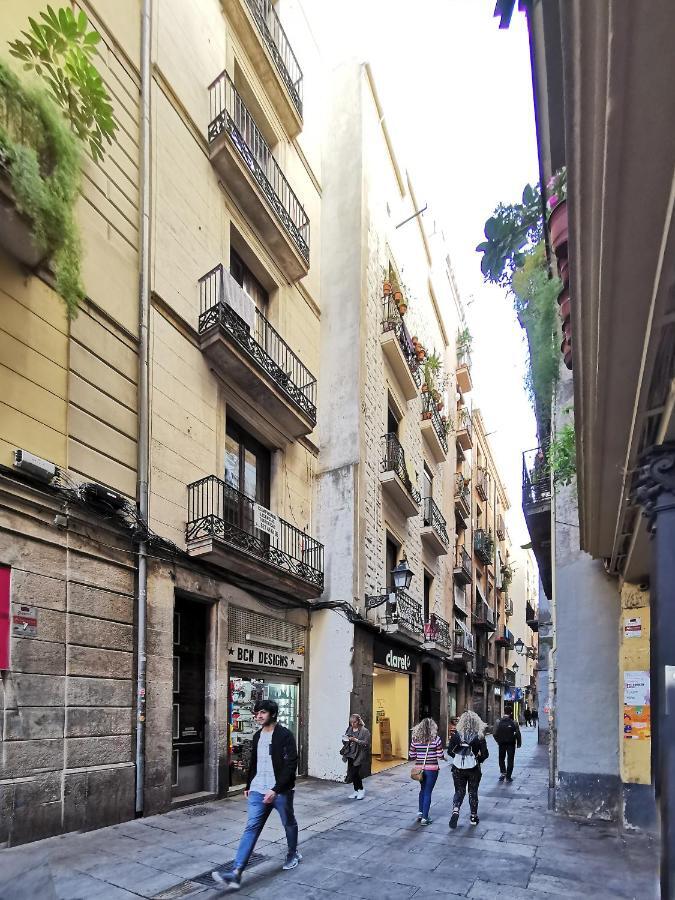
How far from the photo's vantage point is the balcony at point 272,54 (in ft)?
42.1

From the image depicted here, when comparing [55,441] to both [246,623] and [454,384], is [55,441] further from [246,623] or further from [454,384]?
[454,384]

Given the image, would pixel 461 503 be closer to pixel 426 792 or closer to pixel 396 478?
pixel 396 478

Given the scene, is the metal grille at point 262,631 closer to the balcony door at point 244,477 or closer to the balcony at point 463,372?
the balcony door at point 244,477

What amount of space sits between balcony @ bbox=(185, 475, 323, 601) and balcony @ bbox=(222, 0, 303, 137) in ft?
29.9

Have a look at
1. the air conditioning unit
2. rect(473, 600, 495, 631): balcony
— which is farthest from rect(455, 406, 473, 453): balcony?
the air conditioning unit

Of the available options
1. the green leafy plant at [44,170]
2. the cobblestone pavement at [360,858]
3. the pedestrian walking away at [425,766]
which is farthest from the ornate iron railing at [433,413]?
the green leafy plant at [44,170]

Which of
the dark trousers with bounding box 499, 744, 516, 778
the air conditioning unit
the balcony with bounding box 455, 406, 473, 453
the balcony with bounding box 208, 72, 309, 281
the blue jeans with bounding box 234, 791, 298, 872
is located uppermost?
the balcony with bounding box 208, 72, 309, 281

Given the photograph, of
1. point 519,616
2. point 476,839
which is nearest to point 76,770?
point 476,839

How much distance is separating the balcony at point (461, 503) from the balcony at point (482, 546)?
3142 millimetres

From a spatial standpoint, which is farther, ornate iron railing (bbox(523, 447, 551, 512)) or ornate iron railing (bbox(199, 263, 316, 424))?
ornate iron railing (bbox(523, 447, 551, 512))

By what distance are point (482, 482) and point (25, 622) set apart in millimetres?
31845

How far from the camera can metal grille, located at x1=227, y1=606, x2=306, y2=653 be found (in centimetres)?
1076

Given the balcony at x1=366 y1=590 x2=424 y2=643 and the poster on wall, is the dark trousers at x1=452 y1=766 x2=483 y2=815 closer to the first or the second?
the poster on wall

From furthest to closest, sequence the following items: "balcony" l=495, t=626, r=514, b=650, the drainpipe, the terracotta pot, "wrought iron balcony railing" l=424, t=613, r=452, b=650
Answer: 1. "balcony" l=495, t=626, r=514, b=650
2. "wrought iron balcony railing" l=424, t=613, r=452, b=650
3. the drainpipe
4. the terracotta pot
